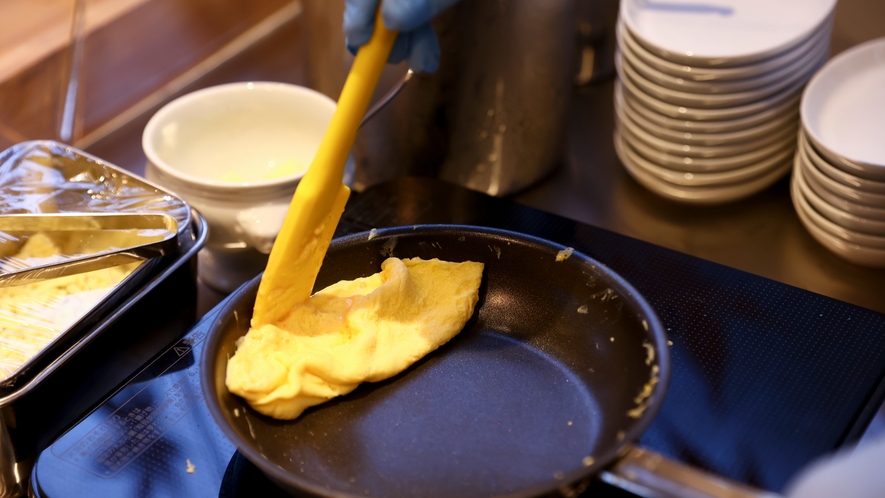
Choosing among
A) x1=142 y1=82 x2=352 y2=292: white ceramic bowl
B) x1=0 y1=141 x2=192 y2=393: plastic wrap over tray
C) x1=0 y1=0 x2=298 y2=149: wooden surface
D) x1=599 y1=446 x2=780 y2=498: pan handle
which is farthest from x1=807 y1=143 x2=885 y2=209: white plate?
x1=0 y1=0 x2=298 y2=149: wooden surface

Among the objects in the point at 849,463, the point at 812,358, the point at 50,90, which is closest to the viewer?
the point at 849,463

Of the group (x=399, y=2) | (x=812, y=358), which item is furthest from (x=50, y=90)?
(x=812, y=358)

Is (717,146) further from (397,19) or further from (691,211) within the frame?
(397,19)

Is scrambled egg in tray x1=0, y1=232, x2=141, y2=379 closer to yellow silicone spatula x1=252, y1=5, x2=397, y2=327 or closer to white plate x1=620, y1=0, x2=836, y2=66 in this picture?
yellow silicone spatula x1=252, y1=5, x2=397, y2=327

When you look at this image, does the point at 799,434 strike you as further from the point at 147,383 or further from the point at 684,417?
the point at 147,383

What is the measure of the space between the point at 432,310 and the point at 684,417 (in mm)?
236

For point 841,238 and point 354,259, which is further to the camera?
point 841,238

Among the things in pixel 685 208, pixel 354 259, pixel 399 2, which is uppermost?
pixel 399 2

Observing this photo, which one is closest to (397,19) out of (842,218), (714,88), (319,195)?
(319,195)

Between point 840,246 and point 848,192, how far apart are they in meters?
0.08

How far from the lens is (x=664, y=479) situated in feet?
1.59

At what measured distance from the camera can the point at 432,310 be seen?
27.6 inches

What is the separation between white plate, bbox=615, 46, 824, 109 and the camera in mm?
847

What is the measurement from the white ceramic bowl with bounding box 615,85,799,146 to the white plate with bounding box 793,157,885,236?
70 mm
